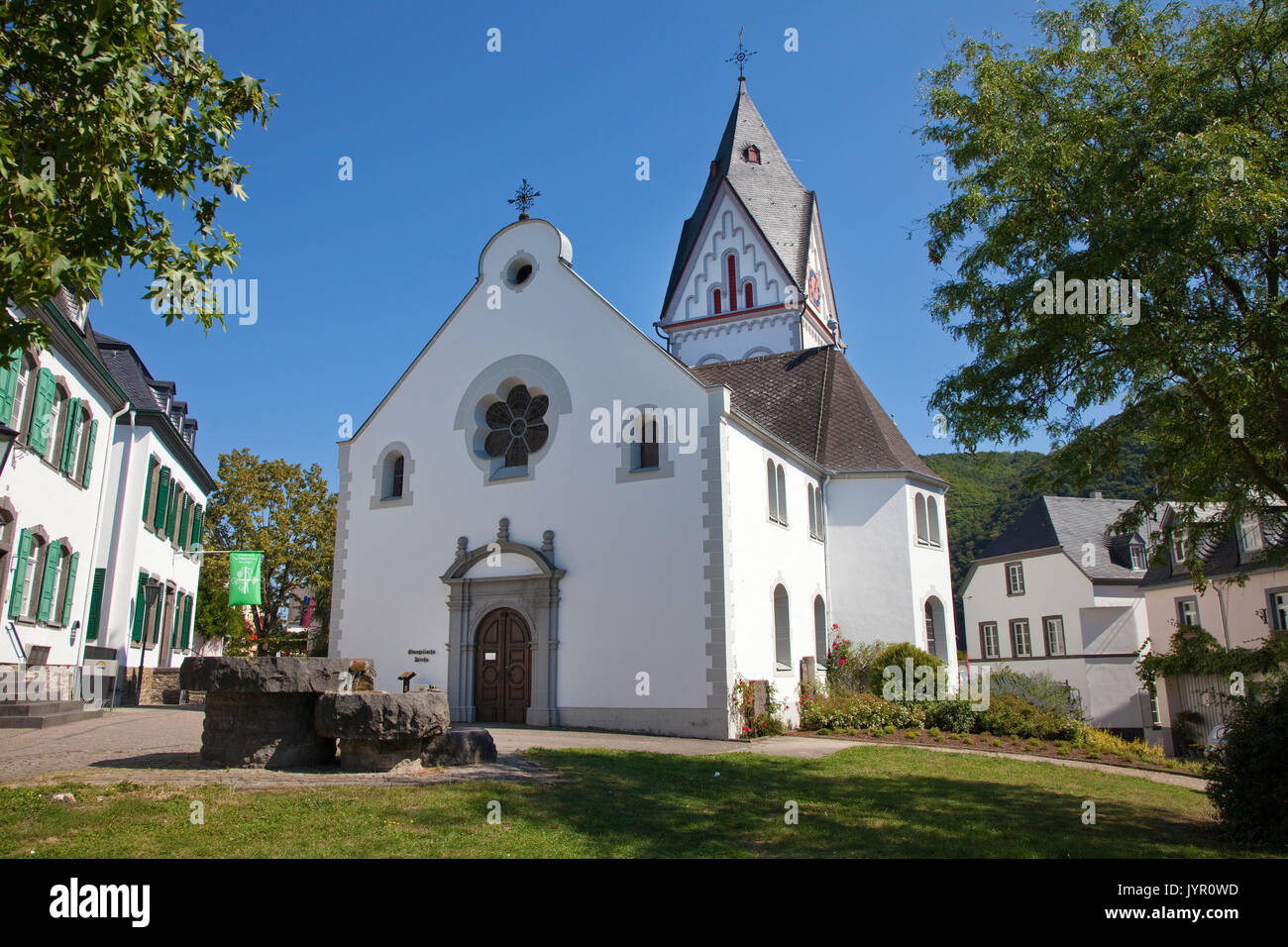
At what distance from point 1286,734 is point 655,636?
450 inches

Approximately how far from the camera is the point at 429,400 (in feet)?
73.0

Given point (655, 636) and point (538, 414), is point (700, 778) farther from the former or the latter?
point (538, 414)

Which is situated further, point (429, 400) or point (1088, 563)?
point (1088, 563)

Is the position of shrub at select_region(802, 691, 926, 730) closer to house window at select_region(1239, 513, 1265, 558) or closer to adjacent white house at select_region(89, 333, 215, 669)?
house window at select_region(1239, 513, 1265, 558)

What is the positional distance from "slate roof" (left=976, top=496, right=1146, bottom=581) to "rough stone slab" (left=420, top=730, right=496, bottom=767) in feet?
118

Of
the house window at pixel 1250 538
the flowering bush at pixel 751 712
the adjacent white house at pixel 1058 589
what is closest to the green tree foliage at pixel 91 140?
the flowering bush at pixel 751 712

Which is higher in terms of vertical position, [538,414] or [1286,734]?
[538,414]

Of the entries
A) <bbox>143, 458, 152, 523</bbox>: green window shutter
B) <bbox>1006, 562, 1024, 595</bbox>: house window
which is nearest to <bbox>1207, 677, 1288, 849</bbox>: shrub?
<bbox>143, 458, 152, 523</bbox>: green window shutter

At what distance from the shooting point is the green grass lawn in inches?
245

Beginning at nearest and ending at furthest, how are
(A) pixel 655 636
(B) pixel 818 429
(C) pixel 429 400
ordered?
(A) pixel 655 636
(C) pixel 429 400
(B) pixel 818 429

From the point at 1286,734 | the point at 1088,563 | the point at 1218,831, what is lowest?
the point at 1218,831

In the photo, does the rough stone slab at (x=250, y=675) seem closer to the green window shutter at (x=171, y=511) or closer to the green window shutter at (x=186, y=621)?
the green window shutter at (x=171, y=511)
